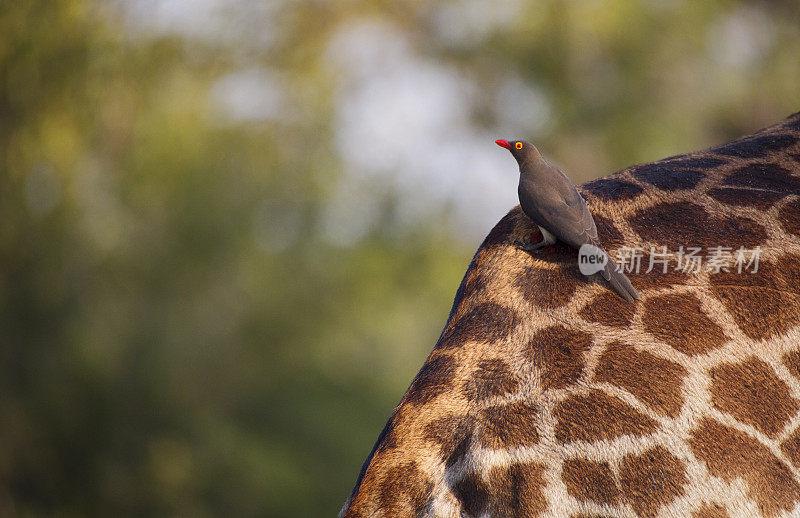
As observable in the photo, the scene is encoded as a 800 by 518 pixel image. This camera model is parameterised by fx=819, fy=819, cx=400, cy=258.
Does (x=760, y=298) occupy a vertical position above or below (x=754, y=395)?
above

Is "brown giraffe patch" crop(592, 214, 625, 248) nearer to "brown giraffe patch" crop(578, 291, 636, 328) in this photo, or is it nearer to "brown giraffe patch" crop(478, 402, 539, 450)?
"brown giraffe patch" crop(578, 291, 636, 328)

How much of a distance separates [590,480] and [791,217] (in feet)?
2.43

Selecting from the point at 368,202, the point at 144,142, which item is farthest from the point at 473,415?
the point at 368,202

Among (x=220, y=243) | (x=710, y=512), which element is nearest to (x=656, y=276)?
(x=710, y=512)

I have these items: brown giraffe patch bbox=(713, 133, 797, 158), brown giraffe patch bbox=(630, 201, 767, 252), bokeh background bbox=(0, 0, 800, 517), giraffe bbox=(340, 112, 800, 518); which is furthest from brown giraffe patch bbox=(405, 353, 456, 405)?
bokeh background bbox=(0, 0, 800, 517)

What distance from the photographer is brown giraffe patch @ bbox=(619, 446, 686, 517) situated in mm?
1320

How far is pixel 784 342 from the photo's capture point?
4.91 feet

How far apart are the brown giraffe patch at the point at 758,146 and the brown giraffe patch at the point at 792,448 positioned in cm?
77

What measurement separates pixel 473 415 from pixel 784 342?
59 centimetres

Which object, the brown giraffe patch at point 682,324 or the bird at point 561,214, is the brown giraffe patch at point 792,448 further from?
the bird at point 561,214

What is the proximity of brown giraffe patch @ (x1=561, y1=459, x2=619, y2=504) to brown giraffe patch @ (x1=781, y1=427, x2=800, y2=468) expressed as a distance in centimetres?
31

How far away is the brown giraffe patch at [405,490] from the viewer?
142 centimetres

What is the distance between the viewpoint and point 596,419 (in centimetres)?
140

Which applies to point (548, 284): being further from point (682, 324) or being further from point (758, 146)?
point (758, 146)
